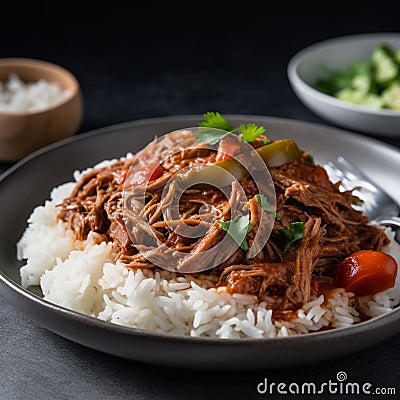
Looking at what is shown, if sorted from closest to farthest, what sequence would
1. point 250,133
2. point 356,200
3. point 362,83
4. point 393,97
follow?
1. point 250,133
2. point 356,200
3. point 393,97
4. point 362,83

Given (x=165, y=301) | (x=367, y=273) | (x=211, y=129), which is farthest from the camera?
(x=211, y=129)

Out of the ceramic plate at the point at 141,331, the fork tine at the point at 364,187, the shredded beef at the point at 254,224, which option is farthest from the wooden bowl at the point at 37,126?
the fork tine at the point at 364,187

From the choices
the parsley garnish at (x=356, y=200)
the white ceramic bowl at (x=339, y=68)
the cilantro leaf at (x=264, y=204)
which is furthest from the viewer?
the white ceramic bowl at (x=339, y=68)

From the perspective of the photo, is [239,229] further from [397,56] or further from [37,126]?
[397,56]

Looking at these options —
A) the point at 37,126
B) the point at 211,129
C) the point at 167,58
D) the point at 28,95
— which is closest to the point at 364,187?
the point at 211,129

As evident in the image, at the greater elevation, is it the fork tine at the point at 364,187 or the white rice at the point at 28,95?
the fork tine at the point at 364,187

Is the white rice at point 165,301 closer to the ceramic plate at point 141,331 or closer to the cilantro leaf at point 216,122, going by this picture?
the ceramic plate at point 141,331

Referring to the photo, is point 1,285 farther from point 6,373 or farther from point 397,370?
point 397,370
